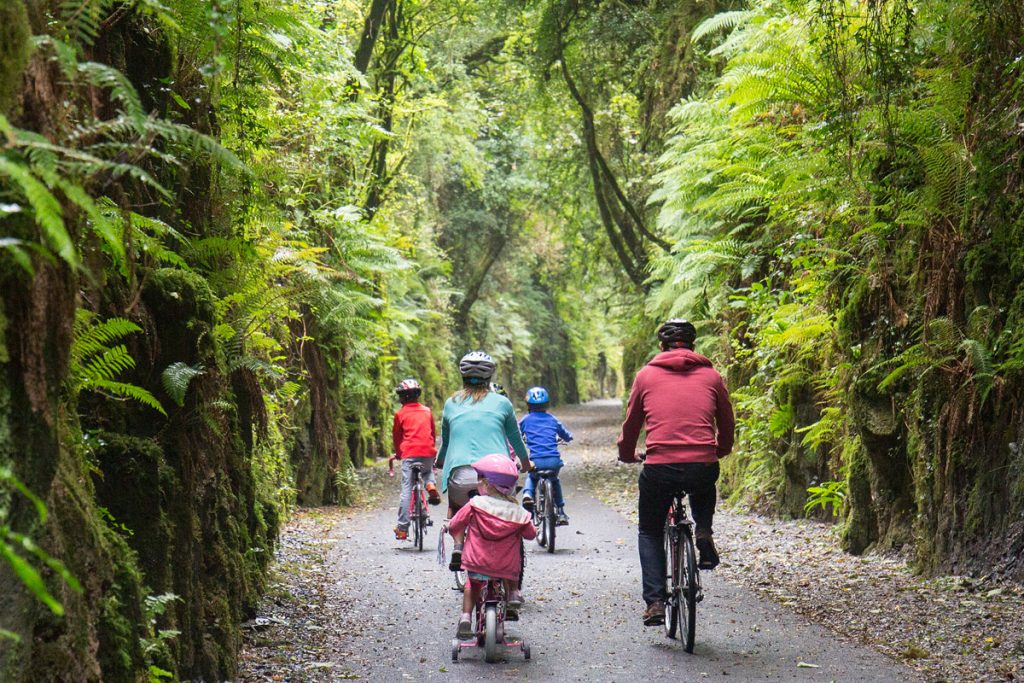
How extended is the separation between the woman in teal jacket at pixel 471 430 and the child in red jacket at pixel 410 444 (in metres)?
5.04

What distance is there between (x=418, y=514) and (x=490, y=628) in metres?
6.08

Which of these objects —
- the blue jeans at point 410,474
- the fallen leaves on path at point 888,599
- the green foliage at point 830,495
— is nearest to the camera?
the fallen leaves on path at point 888,599

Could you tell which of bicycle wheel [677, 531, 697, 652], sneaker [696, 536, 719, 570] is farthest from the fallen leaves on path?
sneaker [696, 536, 719, 570]

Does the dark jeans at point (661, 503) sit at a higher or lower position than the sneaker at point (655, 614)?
higher

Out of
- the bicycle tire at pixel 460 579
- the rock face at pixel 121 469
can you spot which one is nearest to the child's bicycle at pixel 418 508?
the bicycle tire at pixel 460 579

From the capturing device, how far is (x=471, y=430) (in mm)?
7973

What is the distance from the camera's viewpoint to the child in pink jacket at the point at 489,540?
7430 mm

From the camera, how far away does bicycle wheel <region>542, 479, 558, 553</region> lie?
41.8 ft

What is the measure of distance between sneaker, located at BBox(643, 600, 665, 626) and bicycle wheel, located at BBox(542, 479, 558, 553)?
16.9 ft

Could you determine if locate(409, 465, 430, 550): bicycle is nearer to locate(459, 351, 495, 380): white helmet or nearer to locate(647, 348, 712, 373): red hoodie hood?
locate(459, 351, 495, 380): white helmet

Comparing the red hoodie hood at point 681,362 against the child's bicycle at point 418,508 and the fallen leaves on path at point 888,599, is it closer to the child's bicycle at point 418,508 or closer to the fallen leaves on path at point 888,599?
the fallen leaves on path at point 888,599

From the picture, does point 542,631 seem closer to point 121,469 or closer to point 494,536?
point 494,536

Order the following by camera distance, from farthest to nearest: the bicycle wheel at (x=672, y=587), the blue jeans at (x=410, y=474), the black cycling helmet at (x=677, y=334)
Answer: the blue jeans at (x=410, y=474)
the black cycling helmet at (x=677, y=334)
the bicycle wheel at (x=672, y=587)

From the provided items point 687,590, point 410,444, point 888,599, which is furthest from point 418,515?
point 888,599
